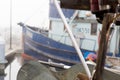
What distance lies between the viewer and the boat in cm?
506

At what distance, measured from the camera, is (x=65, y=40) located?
5.62m

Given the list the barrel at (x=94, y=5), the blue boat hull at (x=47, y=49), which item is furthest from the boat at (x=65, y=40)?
the barrel at (x=94, y=5)

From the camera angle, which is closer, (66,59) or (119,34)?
(119,34)

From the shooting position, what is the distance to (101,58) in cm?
70

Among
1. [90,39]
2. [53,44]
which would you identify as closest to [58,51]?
[53,44]

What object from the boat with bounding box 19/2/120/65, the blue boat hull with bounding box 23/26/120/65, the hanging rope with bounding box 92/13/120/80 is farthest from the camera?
the blue boat hull with bounding box 23/26/120/65

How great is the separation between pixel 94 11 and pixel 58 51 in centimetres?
480

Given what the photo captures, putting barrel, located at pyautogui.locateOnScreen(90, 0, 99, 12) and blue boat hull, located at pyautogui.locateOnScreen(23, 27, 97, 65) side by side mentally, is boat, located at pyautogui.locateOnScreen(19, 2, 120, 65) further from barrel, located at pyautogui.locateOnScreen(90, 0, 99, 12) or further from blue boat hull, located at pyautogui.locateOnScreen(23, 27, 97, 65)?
barrel, located at pyautogui.locateOnScreen(90, 0, 99, 12)

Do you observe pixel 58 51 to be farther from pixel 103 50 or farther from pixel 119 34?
pixel 103 50

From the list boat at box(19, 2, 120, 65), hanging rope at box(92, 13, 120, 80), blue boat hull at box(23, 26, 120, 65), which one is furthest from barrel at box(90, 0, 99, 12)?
blue boat hull at box(23, 26, 120, 65)

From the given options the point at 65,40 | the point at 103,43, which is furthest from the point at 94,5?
the point at 65,40

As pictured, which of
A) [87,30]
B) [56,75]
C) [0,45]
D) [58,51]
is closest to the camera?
[56,75]

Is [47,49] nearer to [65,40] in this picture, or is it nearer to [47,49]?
[47,49]

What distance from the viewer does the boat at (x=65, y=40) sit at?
506cm
